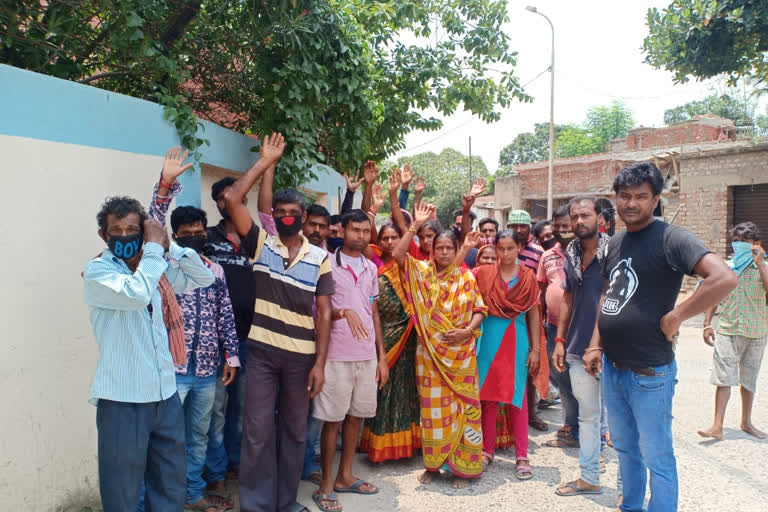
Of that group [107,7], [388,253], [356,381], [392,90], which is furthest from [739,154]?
[107,7]

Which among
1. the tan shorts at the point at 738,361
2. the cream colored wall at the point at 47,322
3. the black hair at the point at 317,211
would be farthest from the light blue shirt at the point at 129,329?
the tan shorts at the point at 738,361

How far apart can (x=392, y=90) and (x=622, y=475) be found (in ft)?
19.1

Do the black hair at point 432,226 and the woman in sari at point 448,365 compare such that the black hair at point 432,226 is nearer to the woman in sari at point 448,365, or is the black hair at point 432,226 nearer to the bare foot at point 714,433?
the woman in sari at point 448,365

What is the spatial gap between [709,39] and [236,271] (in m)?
10.9

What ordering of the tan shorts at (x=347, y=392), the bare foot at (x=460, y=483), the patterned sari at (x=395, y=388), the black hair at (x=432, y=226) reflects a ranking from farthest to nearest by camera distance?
the black hair at (x=432, y=226), the patterned sari at (x=395, y=388), the bare foot at (x=460, y=483), the tan shorts at (x=347, y=392)

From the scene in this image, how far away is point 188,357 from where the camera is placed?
3.17 m

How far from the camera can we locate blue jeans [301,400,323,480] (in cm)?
385

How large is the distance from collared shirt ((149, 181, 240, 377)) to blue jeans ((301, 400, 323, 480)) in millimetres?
779

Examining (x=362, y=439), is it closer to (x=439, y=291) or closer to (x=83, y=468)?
(x=439, y=291)

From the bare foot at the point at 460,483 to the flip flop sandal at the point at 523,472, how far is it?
0.41 m

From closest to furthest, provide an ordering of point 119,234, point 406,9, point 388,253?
1. point 119,234
2. point 388,253
3. point 406,9

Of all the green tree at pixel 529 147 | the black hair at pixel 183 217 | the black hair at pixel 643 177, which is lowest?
the black hair at pixel 183 217

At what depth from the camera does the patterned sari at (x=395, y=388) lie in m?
4.20

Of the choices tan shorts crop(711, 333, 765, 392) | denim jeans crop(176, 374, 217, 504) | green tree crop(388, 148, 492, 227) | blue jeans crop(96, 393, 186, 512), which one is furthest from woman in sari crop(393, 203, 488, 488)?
green tree crop(388, 148, 492, 227)
